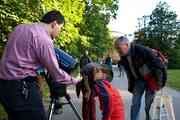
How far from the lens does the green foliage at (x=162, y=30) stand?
10581cm

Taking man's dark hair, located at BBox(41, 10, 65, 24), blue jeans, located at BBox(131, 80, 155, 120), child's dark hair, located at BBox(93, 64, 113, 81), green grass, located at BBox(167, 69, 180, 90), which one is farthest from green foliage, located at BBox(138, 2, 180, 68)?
man's dark hair, located at BBox(41, 10, 65, 24)

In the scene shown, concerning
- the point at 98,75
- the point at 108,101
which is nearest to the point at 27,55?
the point at 108,101

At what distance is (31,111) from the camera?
5.50m

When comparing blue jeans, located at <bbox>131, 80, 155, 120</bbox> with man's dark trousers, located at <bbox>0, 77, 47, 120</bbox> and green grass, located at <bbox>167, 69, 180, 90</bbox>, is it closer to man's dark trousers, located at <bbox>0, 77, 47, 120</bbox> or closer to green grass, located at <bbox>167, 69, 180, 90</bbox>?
man's dark trousers, located at <bbox>0, 77, 47, 120</bbox>

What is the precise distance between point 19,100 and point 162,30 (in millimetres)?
108084

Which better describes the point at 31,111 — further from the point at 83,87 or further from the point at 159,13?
the point at 159,13

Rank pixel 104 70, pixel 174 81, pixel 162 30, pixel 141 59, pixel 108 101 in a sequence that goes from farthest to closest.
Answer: pixel 162 30
pixel 174 81
pixel 141 59
pixel 104 70
pixel 108 101

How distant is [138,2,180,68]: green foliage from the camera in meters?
106

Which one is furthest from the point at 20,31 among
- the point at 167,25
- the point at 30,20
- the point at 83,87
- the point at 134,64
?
the point at 167,25

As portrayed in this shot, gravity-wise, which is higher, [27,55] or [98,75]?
[27,55]

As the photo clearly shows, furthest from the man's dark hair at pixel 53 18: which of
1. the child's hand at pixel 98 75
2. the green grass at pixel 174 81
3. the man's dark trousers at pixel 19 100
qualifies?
the green grass at pixel 174 81

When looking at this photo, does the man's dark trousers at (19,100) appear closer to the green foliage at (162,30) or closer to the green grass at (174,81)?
the green grass at (174,81)

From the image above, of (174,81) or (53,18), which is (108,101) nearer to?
(53,18)

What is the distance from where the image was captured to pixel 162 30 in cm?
11238
